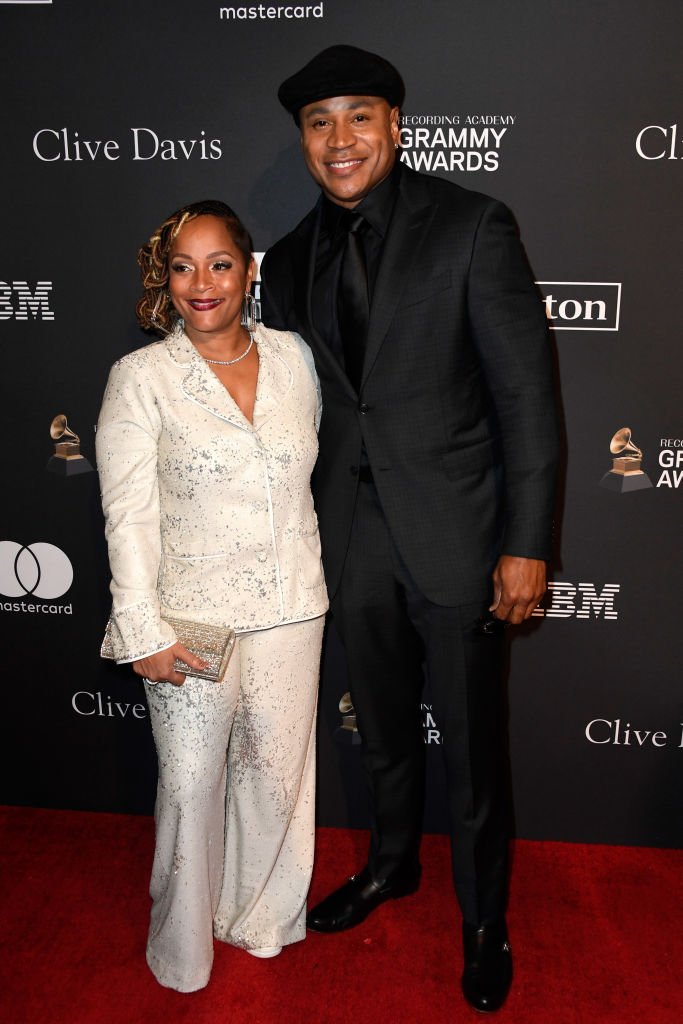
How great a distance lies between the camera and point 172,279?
1932 millimetres

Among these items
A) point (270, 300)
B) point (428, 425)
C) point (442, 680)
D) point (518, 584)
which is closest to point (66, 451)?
point (270, 300)

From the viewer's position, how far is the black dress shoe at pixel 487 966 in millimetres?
2162

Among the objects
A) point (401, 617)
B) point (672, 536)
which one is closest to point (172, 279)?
point (401, 617)

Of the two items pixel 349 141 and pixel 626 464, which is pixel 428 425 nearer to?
pixel 349 141

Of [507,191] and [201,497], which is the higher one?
[507,191]

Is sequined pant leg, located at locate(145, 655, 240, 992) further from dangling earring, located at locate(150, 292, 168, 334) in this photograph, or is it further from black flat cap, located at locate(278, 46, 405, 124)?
black flat cap, located at locate(278, 46, 405, 124)

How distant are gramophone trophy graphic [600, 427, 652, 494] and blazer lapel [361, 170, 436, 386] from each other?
89cm

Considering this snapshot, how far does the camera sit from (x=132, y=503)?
1863 mm

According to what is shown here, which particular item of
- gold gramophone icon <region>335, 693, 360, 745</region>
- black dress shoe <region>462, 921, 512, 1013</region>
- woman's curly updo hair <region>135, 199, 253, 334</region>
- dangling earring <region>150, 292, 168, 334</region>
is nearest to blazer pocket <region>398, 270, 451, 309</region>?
woman's curly updo hair <region>135, 199, 253, 334</region>

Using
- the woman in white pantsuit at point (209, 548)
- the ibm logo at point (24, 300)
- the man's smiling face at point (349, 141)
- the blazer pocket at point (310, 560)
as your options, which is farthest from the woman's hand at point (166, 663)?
the ibm logo at point (24, 300)

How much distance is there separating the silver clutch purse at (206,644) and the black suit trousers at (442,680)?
0.39 meters

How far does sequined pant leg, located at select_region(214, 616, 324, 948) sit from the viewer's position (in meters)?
2.11

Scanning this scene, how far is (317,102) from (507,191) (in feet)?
2.16

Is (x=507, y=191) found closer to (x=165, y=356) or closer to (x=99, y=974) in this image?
(x=165, y=356)
